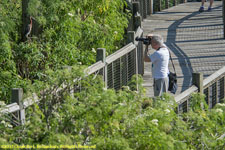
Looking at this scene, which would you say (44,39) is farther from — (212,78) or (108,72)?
(212,78)

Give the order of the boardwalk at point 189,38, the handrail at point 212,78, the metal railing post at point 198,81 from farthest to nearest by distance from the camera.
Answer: the boardwalk at point 189,38, the handrail at point 212,78, the metal railing post at point 198,81

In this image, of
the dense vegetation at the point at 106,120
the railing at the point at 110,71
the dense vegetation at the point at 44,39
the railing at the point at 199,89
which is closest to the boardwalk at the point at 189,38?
the railing at the point at 110,71

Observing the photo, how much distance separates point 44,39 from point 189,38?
462 cm

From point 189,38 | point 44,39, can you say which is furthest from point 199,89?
point 189,38

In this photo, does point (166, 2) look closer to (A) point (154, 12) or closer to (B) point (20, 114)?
(A) point (154, 12)

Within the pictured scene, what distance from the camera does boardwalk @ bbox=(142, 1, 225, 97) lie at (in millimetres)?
10227

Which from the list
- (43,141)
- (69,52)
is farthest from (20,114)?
(69,52)

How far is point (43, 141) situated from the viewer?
4.36 meters

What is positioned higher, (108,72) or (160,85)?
(108,72)

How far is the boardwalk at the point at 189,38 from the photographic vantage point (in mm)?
10227

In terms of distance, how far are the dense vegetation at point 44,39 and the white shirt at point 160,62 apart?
1.44 meters

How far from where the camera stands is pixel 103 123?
468cm

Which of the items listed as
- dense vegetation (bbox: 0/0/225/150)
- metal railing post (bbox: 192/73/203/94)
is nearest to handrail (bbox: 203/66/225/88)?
metal railing post (bbox: 192/73/203/94)

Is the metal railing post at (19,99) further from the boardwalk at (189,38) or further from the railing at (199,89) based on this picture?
the boardwalk at (189,38)
